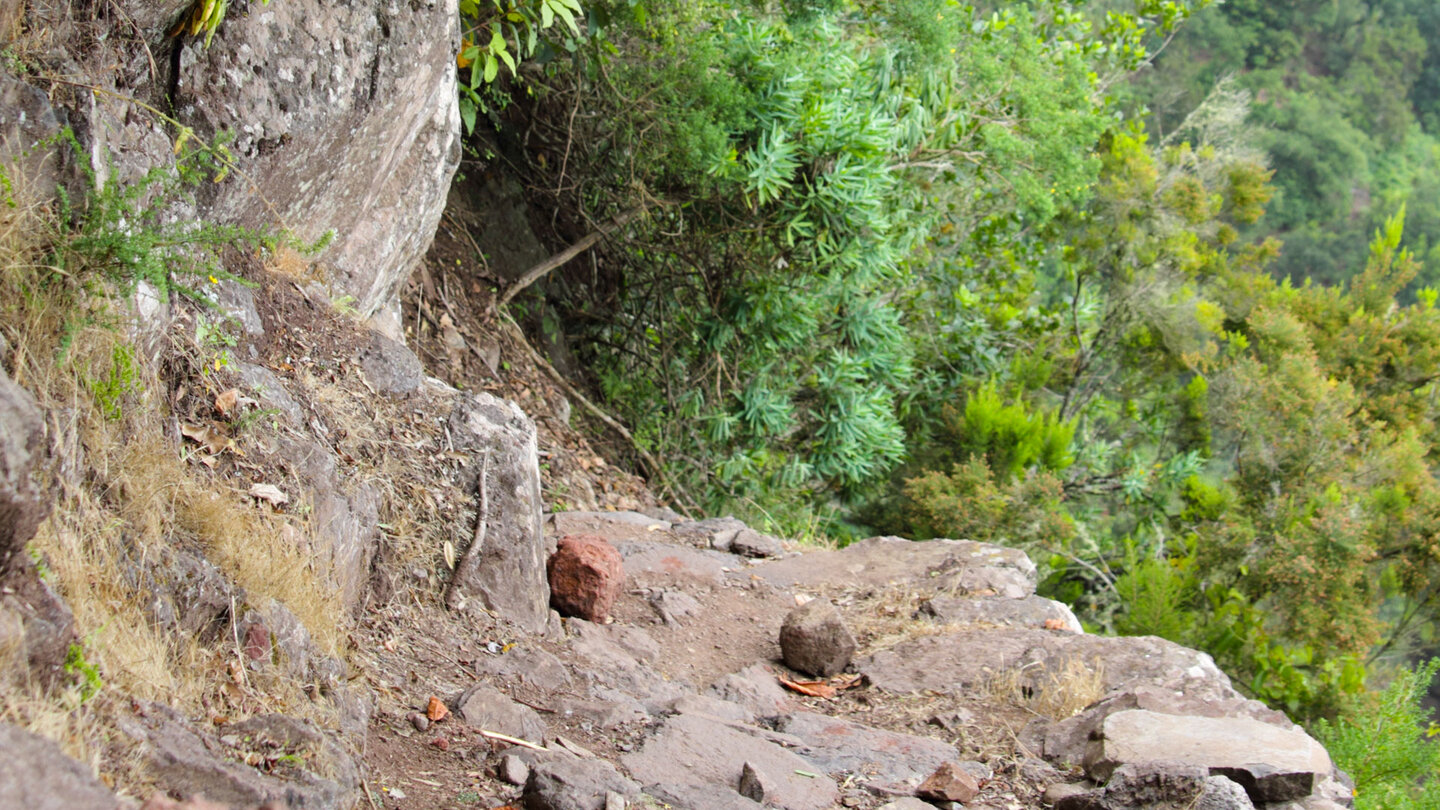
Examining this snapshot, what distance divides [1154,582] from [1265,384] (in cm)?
185

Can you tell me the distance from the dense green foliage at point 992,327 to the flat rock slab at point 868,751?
142 inches

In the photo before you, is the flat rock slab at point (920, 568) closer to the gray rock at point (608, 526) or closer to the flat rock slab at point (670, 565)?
the flat rock slab at point (670, 565)

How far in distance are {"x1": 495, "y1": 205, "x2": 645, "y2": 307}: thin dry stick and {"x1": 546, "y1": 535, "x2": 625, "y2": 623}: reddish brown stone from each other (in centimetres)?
322

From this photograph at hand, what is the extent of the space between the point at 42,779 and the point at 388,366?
259 centimetres

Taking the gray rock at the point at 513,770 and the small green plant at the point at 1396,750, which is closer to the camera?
the gray rock at the point at 513,770

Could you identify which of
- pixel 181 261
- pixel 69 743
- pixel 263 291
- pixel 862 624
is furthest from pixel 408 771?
pixel 862 624

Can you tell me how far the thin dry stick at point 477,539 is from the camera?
3.47m

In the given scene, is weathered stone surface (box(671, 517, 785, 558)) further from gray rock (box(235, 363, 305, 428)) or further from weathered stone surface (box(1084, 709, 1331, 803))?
gray rock (box(235, 363, 305, 428))

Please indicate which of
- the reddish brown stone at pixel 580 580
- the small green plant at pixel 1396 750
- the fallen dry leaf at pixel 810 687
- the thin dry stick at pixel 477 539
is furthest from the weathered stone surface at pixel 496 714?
the small green plant at pixel 1396 750

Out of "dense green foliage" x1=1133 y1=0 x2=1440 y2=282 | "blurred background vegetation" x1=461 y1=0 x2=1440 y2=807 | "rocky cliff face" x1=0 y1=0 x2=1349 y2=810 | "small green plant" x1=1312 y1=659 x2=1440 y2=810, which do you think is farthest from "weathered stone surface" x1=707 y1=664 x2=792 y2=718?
"dense green foliage" x1=1133 y1=0 x2=1440 y2=282

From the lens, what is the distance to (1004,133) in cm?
764

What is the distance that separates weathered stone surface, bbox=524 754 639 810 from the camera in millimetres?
2324

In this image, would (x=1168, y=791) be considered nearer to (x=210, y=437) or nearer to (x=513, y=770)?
(x=513, y=770)

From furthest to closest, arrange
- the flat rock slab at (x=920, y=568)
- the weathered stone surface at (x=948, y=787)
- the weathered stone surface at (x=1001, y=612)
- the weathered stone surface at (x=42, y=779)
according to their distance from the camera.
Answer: the flat rock slab at (x=920, y=568) < the weathered stone surface at (x=1001, y=612) < the weathered stone surface at (x=948, y=787) < the weathered stone surface at (x=42, y=779)
